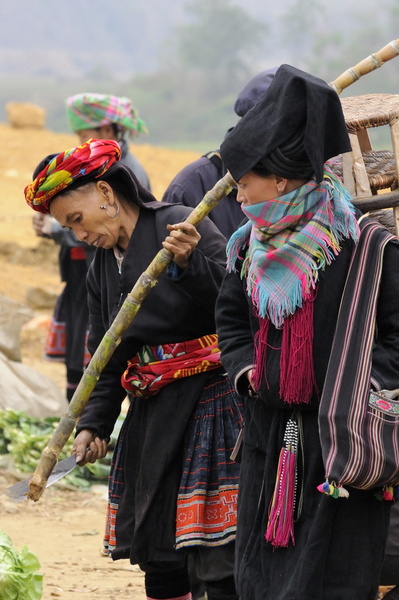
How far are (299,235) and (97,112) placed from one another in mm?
4296

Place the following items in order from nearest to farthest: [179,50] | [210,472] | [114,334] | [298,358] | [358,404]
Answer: [358,404] → [298,358] → [114,334] → [210,472] → [179,50]

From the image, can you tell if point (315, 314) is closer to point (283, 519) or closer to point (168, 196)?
point (283, 519)

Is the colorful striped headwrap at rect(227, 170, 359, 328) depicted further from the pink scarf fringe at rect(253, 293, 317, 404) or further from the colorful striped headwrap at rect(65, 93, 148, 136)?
the colorful striped headwrap at rect(65, 93, 148, 136)

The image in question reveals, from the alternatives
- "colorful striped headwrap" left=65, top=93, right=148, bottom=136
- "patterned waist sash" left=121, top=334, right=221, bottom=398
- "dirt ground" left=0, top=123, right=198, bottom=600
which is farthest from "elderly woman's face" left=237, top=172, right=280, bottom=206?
"colorful striped headwrap" left=65, top=93, right=148, bottom=136

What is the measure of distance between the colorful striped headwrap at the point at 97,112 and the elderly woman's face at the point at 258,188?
13.5ft

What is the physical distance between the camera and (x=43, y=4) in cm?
11325

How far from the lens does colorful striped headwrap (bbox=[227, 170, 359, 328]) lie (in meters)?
3.15

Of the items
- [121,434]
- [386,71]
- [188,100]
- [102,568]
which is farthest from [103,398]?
[188,100]

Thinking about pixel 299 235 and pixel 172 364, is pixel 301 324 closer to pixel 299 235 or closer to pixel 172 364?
pixel 299 235

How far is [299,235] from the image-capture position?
3.16 metres

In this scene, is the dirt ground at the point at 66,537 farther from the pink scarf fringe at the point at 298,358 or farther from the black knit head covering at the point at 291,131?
the black knit head covering at the point at 291,131

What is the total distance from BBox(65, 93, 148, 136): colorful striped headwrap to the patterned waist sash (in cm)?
346

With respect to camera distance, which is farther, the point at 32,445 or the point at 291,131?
the point at 32,445

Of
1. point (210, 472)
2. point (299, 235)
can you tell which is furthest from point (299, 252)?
point (210, 472)
